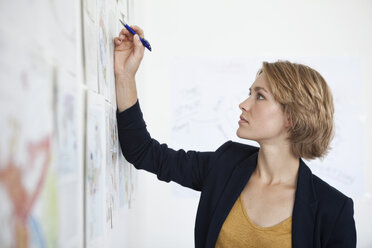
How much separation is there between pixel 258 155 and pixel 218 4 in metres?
1.28

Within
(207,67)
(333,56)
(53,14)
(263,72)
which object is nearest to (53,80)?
(53,14)

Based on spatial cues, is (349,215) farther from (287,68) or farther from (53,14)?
(53,14)

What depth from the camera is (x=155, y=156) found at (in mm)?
1119

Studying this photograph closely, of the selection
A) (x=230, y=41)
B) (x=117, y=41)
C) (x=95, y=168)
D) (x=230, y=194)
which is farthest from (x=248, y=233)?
(x=230, y=41)

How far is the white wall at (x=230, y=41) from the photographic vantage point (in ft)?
6.76

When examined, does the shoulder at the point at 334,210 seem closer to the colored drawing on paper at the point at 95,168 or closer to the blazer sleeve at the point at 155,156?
the blazer sleeve at the point at 155,156

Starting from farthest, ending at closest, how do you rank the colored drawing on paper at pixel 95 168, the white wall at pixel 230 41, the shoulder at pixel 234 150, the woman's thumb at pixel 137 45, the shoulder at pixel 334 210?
the white wall at pixel 230 41 < the shoulder at pixel 234 150 < the shoulder at pixel 334 210 < the woman's thumb at pixel 137 45 < the colored drawing on paper at pixel 95 168

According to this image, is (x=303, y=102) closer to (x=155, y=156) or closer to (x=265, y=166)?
(x=265, y=166)

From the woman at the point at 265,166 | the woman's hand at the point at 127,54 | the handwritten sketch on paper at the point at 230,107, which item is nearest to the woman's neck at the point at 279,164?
the woman at the point at 265,166

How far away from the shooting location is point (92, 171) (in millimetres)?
672

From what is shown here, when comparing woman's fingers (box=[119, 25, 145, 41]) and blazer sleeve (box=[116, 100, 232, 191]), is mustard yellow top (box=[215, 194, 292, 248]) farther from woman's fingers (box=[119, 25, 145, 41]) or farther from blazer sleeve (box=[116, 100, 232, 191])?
woman's fingers (box=[119, 25, 145, 41])

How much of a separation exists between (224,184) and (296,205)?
10.2 inches

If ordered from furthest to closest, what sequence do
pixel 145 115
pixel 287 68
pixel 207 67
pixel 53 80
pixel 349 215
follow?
pixel 207 67
pixel 145 115
pixel 287 68
pixel 349 215
pixel 53 80

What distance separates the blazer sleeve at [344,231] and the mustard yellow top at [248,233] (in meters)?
0.14
